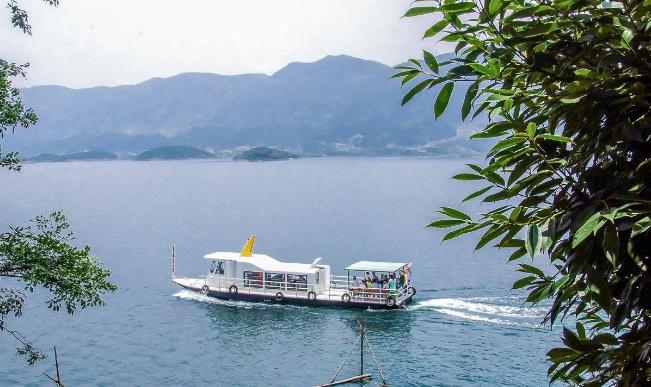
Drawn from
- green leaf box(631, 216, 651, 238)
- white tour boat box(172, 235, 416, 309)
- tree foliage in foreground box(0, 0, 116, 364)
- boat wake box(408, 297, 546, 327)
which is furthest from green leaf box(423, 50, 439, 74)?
white tour boat box(172, 235, 416, 309)

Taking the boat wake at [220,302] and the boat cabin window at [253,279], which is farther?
the boat cabin window at [253,279]

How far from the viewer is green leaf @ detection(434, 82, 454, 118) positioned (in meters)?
3.24

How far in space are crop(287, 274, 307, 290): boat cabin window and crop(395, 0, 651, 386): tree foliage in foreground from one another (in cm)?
4455

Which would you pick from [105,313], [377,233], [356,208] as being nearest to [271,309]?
[105,313]

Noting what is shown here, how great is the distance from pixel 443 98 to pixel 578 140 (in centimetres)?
68

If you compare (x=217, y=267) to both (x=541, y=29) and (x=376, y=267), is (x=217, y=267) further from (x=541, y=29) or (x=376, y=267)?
(x=541, y=29)

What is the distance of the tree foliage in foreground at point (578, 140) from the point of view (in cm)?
284

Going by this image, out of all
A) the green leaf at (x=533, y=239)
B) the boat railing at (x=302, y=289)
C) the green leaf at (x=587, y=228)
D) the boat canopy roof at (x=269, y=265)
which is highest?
the green leaf at (x=587, y=228)

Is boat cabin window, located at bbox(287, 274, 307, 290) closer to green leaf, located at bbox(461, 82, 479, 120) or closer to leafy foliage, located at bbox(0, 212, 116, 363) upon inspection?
leafy foliage, located at bbox(0, 212, 116, 363)

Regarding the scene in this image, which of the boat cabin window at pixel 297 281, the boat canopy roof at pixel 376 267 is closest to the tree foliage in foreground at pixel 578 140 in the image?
the boat canopy roof at pixel 376 267

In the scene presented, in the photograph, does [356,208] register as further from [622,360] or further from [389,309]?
[622,360]

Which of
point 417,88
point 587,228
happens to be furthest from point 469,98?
point 587,228

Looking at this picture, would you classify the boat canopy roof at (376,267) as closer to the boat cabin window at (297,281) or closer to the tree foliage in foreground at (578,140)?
the boat cabin window at (297,281)

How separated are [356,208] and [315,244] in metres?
44.7
